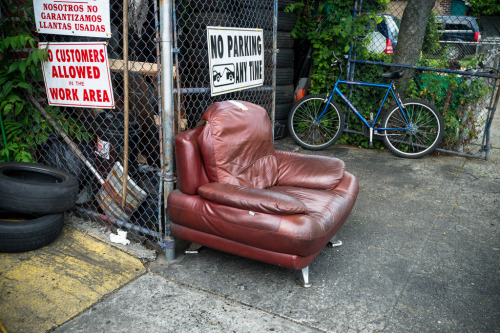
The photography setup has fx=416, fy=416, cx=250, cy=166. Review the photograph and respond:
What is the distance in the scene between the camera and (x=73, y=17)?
3.21 metres

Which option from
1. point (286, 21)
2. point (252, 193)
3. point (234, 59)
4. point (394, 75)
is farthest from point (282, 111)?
point (252, 193)

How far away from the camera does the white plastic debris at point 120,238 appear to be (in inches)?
135

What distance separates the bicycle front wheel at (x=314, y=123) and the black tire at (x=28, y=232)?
3885 millimetres

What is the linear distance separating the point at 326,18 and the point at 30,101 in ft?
14.5

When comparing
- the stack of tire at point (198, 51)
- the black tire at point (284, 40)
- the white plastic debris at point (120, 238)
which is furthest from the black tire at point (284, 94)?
the white plastic debris at point (120, 238)

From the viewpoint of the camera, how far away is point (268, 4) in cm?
547

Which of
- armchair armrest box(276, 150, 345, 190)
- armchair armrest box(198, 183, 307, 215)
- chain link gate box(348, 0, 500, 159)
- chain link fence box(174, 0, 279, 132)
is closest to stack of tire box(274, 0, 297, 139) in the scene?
chain link gate box(348, 0, 500, 159)

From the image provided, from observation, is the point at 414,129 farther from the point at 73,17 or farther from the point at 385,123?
the point at 73,17

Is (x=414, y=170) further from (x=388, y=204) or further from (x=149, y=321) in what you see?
(x=149, y=321)

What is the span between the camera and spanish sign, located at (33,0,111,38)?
10.2 ft

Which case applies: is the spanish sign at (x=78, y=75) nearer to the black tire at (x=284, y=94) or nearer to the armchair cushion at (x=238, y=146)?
the armchair cushion at (x=238, y=146)

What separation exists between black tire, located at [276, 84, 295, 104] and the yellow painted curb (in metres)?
3.84

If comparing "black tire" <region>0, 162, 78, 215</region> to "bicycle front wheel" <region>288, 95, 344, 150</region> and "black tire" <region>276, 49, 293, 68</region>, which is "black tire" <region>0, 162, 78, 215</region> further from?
"black tire" <region>276, 49, 293, 68</region>

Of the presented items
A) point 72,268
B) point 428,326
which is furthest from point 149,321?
point 428,326
